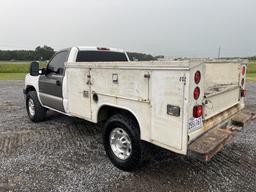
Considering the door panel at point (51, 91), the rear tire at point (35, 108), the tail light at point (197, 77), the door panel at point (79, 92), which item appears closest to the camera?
the tail light at point (197, 77)

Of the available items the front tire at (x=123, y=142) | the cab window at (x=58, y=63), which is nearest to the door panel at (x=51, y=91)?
the cab window at (x=58, y=63)

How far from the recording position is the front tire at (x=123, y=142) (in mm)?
3027

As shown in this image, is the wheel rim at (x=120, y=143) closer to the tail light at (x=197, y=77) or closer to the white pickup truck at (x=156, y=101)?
the white pickup truck at (x=156, y=101)

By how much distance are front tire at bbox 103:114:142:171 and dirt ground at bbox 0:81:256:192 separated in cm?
17

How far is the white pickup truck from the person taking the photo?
2408 mm

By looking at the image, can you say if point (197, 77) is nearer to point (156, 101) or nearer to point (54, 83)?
point (156, 101)

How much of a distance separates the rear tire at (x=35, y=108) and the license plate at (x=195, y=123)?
4328 millimetres

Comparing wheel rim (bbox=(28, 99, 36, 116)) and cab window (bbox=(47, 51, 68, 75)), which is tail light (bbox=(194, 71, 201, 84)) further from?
wheel rim (bbox=(28, 99, 36, 116))

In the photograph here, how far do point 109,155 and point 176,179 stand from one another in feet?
3.59

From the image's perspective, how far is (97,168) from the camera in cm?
343

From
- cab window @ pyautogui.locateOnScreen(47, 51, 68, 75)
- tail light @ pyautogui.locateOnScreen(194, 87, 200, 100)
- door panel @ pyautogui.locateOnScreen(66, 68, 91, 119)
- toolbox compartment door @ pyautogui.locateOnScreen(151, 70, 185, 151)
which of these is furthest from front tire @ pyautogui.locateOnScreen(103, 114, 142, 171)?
cab window @ pyautogui.locateOnScreen(47, 51, 68, 75)

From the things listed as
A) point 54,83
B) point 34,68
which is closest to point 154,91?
point 54,83

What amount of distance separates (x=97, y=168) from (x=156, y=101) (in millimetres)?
1563

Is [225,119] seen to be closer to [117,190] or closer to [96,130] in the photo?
[117,190]
